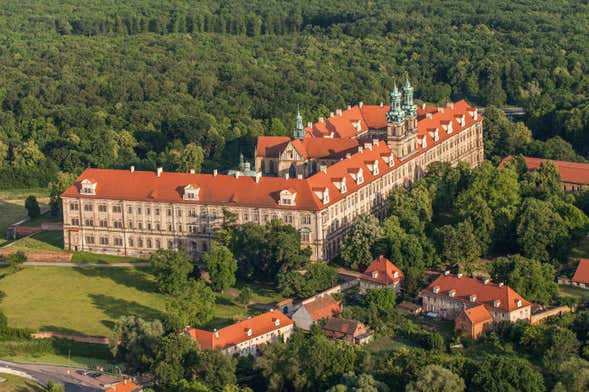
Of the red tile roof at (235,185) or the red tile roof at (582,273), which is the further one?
the red tile roof at (235,185)

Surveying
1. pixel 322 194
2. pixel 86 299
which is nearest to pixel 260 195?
pixel 322 194

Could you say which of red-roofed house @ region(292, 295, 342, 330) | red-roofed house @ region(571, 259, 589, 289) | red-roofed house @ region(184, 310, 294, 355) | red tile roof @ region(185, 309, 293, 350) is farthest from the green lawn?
red-roofed house @ region(571, 259, 589, 289)

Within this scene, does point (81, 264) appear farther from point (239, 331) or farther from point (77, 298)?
point (239, 331)

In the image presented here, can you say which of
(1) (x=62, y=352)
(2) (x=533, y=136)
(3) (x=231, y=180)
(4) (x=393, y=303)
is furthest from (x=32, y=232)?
(2) (x=533, y=136)

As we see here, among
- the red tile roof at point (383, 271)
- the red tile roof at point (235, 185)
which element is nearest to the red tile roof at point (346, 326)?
the red tile roof at point (383, 271)

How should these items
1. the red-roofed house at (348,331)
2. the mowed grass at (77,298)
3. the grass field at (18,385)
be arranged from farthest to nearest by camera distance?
the mowed grass at (77,298) → the red-roofed house at (348,331) → the grass field at (18,385)

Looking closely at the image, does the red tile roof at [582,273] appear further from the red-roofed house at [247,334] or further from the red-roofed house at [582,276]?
the red-roofed house at [247,334]
